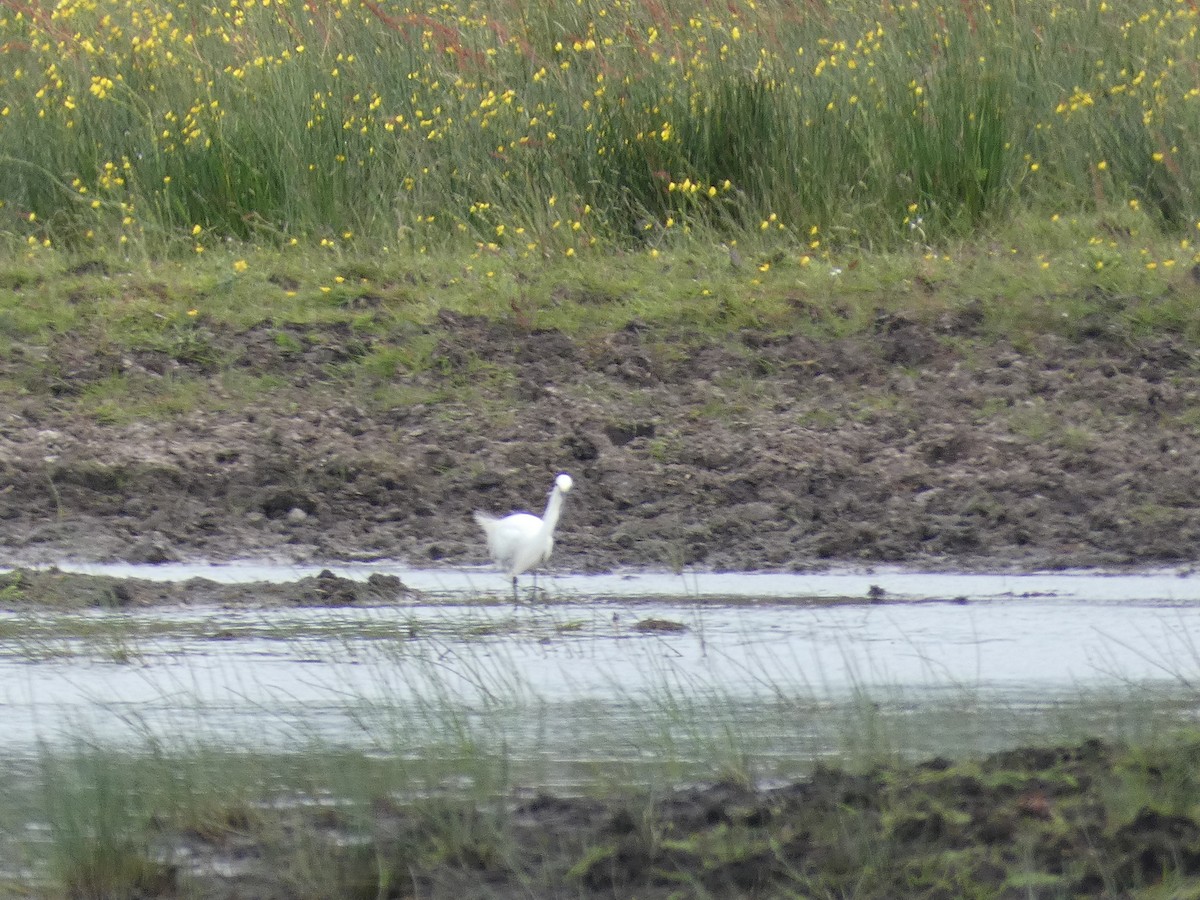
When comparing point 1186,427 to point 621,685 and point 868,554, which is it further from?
point 621,685

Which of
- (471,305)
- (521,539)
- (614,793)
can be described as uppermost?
(471,305)

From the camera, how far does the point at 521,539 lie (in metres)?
6.82

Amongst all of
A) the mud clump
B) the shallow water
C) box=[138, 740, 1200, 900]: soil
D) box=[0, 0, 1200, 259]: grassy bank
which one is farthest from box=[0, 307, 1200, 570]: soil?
box=[138, 740, 1200, 900]: soil

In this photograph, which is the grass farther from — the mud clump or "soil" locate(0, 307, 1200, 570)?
"soil" locate(0, 307, 1200, 570)

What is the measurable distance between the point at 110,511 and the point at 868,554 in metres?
2.84

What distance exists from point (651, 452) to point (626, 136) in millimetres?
3217

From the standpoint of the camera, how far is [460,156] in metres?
11.6

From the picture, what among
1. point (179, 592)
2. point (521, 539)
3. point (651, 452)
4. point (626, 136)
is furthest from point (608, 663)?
point (626, 136)

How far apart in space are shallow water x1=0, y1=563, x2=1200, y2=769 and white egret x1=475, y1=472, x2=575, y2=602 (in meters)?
0.14

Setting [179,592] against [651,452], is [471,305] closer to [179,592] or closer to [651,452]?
[651,452]

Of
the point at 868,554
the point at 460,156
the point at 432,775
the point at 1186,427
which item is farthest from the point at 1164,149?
the point at 432,775

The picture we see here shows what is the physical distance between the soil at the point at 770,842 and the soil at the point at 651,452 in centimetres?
302

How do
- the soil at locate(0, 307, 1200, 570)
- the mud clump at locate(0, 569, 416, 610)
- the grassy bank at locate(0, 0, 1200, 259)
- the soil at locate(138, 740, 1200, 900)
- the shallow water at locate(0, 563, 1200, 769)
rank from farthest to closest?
the grassy bank at locate(0, 0, 1200, 259), the soil at locate(0, 307, 1200, 570), the mud clump at locate(0, 569, 416, 610), the shallow water at locate(0, 563, 1200, 769), the soil at locate(138, 740, 1200, 900)

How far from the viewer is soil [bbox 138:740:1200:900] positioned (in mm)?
3809
